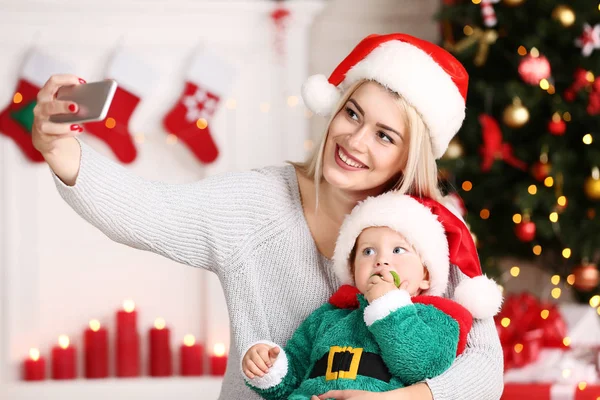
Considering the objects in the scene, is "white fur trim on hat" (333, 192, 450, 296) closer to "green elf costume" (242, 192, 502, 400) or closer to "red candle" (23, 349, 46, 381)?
"green elf costume" (242, 192, 502, 400)

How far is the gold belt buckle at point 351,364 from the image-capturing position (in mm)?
1619

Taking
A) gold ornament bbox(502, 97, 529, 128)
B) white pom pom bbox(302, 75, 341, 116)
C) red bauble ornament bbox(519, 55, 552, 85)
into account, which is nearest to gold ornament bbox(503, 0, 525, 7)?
red bauble ornament bbox(519, 55, 552, 85)

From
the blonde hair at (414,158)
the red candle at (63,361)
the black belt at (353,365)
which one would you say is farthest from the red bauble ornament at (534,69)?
the red candle at (63,361)

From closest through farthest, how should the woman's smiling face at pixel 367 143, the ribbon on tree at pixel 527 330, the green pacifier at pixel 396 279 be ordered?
the green pacifier at pixel 396 279 → the woman's smiling face at pixel 367 143 → the ribbon on tree at pixel 527 330

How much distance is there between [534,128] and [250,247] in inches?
76.7

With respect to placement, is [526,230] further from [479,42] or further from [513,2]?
[513,2]

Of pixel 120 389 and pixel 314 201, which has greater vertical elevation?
pixel 314 201

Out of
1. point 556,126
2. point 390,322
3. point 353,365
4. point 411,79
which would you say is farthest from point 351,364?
point 556,126

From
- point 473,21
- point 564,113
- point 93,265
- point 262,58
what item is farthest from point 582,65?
point 93,265

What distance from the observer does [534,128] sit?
3.42 meters

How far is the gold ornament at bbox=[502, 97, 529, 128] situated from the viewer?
3221 mm

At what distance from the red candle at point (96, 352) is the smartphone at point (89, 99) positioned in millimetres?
2224

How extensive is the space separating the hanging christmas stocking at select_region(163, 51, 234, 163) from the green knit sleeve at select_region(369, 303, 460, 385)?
7.01 feet

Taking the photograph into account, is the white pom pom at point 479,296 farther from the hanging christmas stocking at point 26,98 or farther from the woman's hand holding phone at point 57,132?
the hanging christmas stocking at point 26,98
